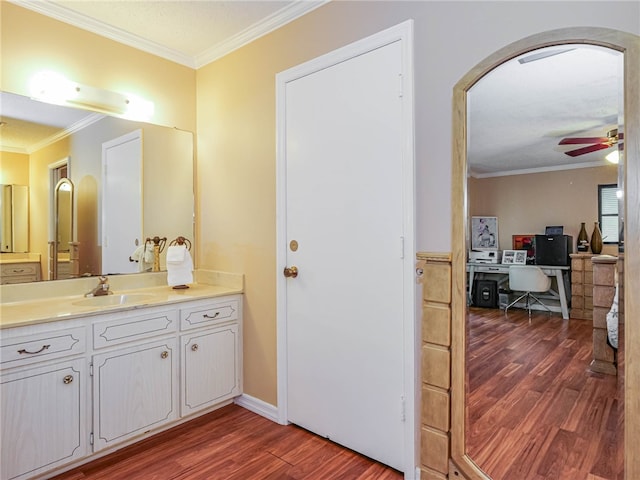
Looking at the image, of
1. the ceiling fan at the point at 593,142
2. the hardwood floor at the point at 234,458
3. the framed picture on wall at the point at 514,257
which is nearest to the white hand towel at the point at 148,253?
the hardwood floor at the point at 234,458

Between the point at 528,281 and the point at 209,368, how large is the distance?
1.91m

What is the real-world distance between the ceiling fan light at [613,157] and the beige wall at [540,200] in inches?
0.7

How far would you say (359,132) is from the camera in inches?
77.3

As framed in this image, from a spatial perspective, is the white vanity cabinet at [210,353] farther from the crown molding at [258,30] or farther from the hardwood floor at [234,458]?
the crown molding at [258,30]

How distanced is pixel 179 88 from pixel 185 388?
2142 millimetres

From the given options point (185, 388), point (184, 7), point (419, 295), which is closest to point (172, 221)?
point (185, 388)

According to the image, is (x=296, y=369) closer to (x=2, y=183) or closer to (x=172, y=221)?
(x=172, y=221)

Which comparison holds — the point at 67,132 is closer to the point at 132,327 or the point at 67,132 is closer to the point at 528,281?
the point at 132,327

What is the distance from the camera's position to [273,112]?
2389 mm

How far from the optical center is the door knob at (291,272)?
227 centimetres

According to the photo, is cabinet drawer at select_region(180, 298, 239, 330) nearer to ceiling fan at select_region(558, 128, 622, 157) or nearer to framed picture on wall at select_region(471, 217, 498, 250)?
framed picture on wall at select_region(471, 217, 498, 250)

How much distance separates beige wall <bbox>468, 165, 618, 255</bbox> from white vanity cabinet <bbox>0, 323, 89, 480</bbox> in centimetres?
200

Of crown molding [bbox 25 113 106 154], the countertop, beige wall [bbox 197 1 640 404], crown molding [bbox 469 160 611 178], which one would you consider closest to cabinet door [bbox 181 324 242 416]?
beige wall [bbox 197 1 640 404]

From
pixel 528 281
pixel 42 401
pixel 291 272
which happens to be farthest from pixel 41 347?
pixel 528 281
